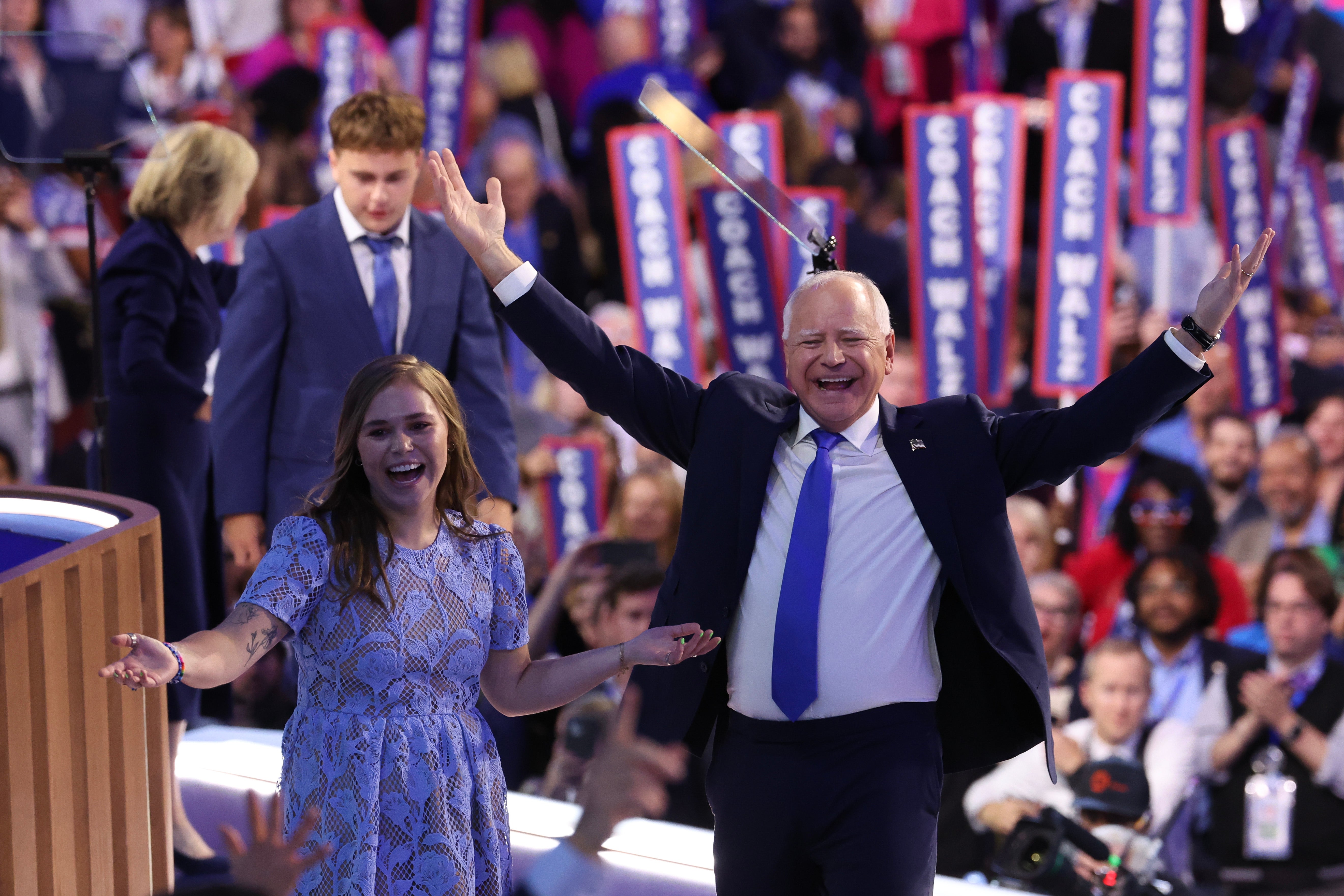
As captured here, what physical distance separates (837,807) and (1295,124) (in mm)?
5892

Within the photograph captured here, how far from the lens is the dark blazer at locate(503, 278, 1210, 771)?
2.25 meters

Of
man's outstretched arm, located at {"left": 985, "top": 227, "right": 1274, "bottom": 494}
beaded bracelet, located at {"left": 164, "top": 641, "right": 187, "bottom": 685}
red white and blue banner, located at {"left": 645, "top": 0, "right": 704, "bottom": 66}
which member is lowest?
beaded bracelet, located at {"left": 164, "top": 641, "right": 187, "bottom": 685}

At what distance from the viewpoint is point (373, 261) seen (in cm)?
317

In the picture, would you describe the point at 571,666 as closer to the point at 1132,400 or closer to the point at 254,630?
the point at 254,630

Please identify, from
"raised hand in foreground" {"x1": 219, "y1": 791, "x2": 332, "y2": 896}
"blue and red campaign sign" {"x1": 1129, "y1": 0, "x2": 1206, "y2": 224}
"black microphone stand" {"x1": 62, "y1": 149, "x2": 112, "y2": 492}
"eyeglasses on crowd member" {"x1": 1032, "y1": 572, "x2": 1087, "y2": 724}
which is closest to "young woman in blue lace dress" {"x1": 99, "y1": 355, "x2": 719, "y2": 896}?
"raised hand in foreground" {"x1": 219, "y1": 791, "x2": 332, "y2": 896}

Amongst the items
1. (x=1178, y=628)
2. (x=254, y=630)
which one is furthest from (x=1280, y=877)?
(x=254, y=630)

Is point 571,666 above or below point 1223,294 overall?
below

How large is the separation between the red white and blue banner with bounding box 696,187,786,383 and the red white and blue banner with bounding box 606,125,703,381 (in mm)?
238

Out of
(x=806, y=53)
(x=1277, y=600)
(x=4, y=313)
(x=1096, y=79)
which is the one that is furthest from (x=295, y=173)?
(x=1277, y=600)

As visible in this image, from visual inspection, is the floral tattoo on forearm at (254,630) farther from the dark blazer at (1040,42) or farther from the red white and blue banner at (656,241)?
the dark blazer at (1040,42)

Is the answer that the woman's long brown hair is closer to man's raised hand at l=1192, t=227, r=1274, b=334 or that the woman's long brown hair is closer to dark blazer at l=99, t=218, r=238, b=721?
man's raised hand at l=1192, t=227, r=1274, b=334

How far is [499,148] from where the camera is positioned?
22.6ft

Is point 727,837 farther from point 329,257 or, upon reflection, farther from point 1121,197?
point 1121,197

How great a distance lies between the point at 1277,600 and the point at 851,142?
3475 millimetres
